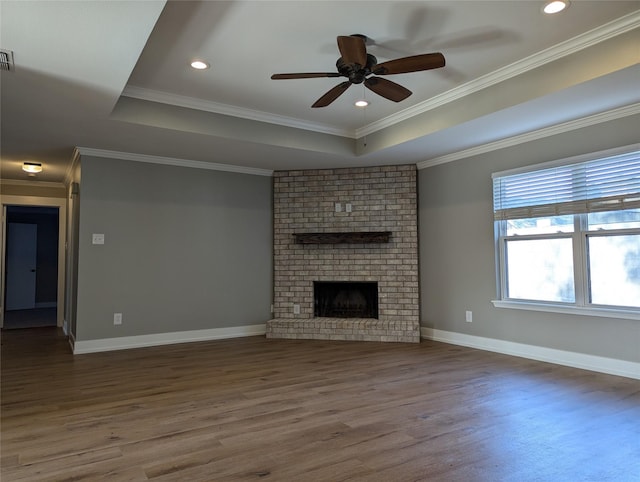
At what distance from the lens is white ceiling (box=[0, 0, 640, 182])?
8.91ft

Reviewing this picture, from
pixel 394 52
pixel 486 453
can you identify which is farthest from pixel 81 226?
pixel 486 453

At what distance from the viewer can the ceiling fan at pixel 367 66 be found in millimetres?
2730

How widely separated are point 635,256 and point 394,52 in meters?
2.80

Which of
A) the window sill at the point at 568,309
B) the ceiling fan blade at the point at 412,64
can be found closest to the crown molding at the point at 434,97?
the ceiling fan blade at the point at 412,64

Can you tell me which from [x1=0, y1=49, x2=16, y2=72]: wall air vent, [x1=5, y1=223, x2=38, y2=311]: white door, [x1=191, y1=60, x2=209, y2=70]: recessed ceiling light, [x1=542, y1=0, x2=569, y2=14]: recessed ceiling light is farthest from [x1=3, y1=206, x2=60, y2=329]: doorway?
[x1=542, y1=0, x2=569, y2=14]: recessed ceiling light

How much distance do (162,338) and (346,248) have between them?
8.99 ft

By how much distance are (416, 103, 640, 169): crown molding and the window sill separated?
1.76 metres

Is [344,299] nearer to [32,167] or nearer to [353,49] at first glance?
→ [353,49]

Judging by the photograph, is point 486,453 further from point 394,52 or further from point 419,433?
point 394,52

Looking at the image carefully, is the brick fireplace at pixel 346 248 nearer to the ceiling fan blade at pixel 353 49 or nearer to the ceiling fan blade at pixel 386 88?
the ceiling fan blade at pixel 386 88

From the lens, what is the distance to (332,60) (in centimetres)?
350

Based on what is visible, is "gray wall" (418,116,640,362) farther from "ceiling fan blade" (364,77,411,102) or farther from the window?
"ceiling fan blade" (364,77,411,102)

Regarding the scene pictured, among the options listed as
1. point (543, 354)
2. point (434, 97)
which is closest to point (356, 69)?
point (434, 97)

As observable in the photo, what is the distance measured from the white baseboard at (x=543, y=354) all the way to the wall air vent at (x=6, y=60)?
5.15m
